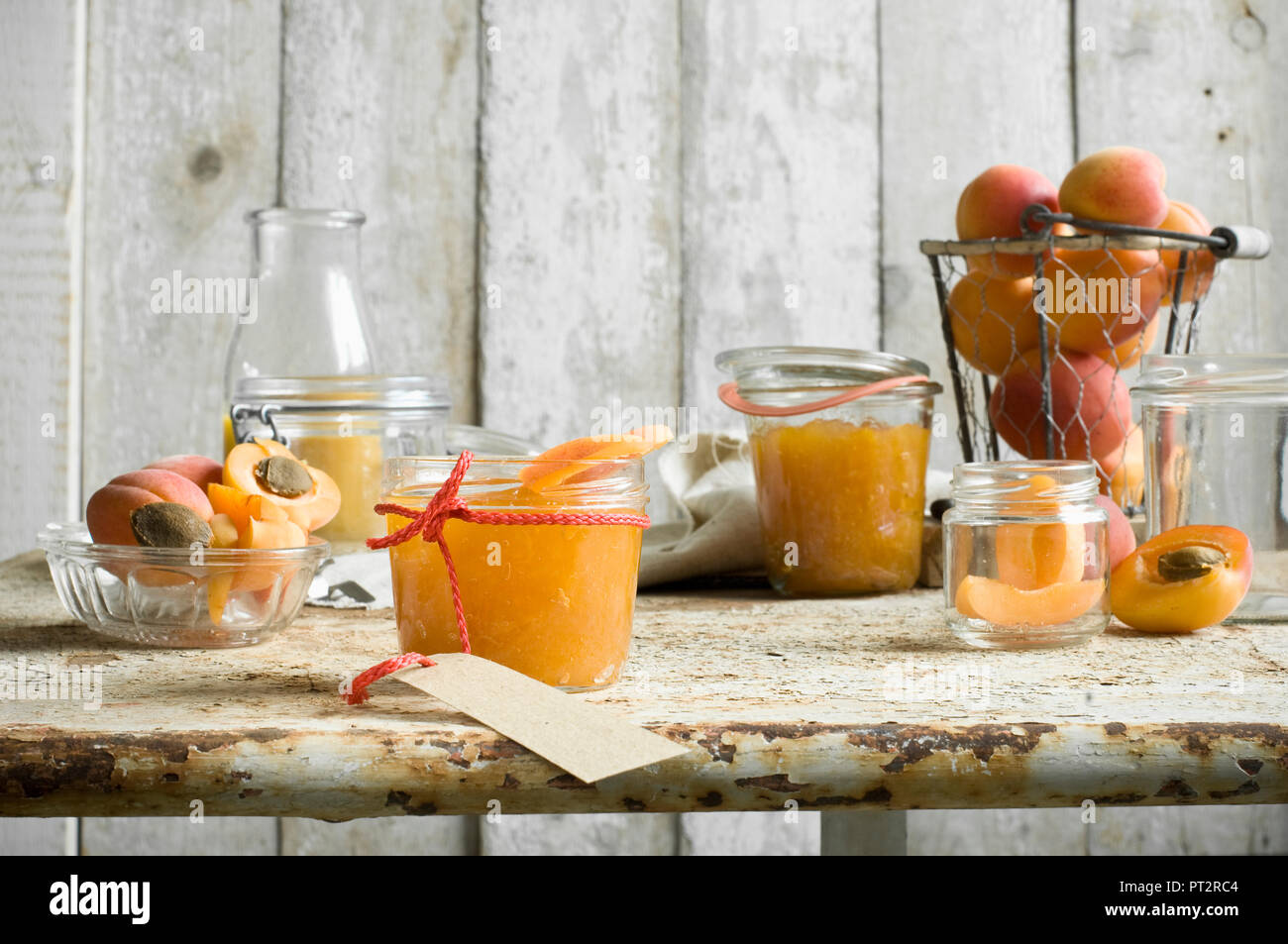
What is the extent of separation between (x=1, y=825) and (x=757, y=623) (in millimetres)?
1061

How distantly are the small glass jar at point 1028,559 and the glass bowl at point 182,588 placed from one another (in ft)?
1.37

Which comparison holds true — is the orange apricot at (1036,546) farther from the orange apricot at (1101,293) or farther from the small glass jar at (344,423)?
the small glass jar at (344,423)

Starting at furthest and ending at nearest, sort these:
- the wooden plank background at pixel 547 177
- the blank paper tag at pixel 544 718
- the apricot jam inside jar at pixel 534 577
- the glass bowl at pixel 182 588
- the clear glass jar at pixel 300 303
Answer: the wooden plank background at pixel 547 177
the clear glass jar at pixel 300 303
the glass bowl at pixel 182 588
the apricot jam inside jar at pixel 534 577
the blank paper tag at pixel 544 718

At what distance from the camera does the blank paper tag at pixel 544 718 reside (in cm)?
Answer: 49

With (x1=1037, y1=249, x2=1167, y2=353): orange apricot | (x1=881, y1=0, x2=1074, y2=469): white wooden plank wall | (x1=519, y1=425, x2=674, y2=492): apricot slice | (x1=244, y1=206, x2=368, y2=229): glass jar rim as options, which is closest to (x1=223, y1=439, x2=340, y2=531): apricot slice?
(x1=519, y1=425, x2=674, y2=492): apricot slice

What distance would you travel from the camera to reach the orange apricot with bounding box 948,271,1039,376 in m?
1.03

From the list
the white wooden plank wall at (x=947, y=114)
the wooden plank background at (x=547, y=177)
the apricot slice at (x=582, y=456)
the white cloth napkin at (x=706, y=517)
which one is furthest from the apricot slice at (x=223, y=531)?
the white wooden plank wall at (x=947, y=114)

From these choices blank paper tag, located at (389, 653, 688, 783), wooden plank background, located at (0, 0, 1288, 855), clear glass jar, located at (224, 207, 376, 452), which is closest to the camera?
blank paper tag, located at (389, 653, 688, 783)

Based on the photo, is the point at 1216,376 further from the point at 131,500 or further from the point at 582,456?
the point at 131,500

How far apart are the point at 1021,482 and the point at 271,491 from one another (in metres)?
0.50

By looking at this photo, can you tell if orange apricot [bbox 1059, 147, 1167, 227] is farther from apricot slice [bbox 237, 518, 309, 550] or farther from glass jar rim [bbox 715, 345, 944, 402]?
apricot slice [bbox 237, 518, 309, 550]

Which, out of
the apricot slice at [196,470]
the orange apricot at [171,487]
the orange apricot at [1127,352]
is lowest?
the orange apricot at [171,487]

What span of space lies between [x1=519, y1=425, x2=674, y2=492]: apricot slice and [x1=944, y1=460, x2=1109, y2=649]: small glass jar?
9.7 inches

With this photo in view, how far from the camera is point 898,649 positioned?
74 cm
